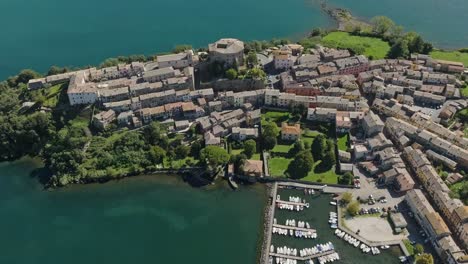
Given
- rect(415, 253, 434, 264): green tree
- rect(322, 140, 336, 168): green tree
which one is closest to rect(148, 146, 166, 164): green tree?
rect(322, 140, 336, 168): green tree

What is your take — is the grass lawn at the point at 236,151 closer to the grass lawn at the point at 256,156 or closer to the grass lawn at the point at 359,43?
the grass lawn at the point at 256,156

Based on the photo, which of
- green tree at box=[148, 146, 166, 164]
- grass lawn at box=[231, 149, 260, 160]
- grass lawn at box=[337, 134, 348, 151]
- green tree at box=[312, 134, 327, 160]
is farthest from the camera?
grass lawn at box=[337, 134, 348, 151]

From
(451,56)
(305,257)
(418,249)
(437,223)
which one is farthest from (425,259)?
(451,56)

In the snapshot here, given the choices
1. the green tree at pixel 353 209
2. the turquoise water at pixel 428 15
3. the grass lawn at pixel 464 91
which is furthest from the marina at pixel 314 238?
the turquoise water at pixel 428 15

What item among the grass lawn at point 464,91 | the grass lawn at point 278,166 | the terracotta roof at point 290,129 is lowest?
the grass lawn at point 278,166

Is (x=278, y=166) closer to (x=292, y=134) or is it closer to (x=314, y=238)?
(x=292, y=134)

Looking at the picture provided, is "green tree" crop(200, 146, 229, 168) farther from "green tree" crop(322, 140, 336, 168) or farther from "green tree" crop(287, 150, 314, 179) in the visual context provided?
"green tree" crop(322, 140, 336, 168)


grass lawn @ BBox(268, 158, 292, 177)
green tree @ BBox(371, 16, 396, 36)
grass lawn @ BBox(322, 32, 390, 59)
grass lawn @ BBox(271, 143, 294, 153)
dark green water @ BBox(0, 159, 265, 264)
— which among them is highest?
green tree @ BBox(371, 16, 396, 36)
